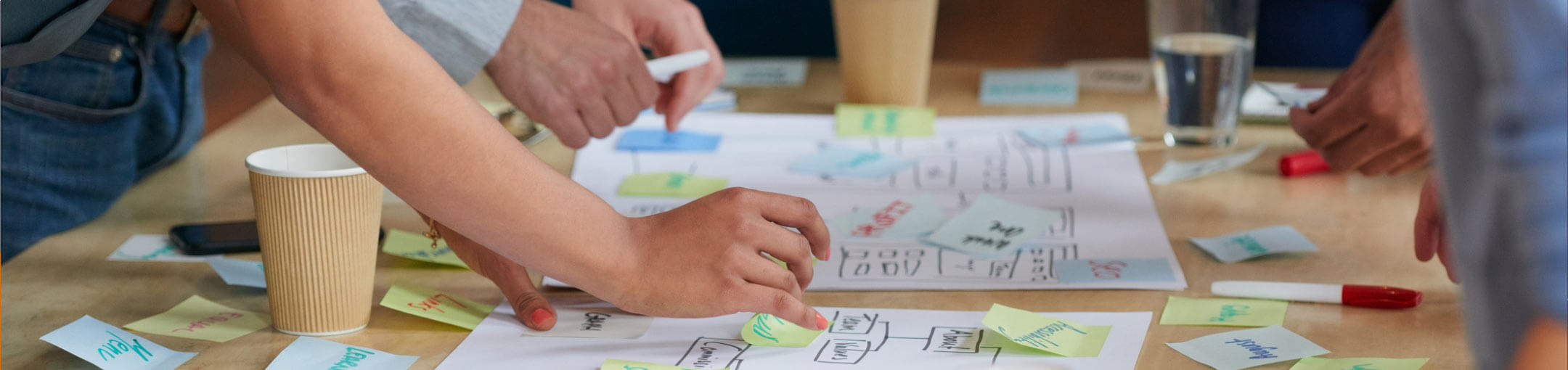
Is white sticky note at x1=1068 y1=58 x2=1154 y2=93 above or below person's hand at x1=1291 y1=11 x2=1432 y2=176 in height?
below

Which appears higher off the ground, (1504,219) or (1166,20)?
(1504,219)

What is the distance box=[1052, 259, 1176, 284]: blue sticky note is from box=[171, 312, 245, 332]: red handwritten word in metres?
0.48

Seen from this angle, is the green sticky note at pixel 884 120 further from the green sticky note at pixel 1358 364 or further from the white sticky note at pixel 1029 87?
the green sticky note at pixel 1358 364

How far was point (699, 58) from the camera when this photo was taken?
3.37ft

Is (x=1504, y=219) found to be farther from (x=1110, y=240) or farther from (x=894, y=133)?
(x=894, y=133)

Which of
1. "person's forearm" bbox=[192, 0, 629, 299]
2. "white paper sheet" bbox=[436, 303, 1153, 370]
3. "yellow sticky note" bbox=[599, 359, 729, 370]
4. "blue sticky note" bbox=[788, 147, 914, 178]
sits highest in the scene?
"person's forearm" bbox=[192, 0, 629, 299]

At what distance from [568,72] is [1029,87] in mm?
547

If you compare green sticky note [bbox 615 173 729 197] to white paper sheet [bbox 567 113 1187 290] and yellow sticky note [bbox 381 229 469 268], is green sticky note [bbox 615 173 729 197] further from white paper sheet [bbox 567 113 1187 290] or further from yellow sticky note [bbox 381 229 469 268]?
yellow sticky note [bbox 381 229 469 268]

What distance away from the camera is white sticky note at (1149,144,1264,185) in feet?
3.19

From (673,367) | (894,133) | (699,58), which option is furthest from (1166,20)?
(673,367)

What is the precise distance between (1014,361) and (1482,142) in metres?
0.33

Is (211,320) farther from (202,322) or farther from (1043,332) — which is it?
(1043,332)

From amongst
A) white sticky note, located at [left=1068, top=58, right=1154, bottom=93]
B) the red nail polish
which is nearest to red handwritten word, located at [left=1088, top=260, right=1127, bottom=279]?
the red nail polish

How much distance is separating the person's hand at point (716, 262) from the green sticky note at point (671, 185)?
0.32 m
